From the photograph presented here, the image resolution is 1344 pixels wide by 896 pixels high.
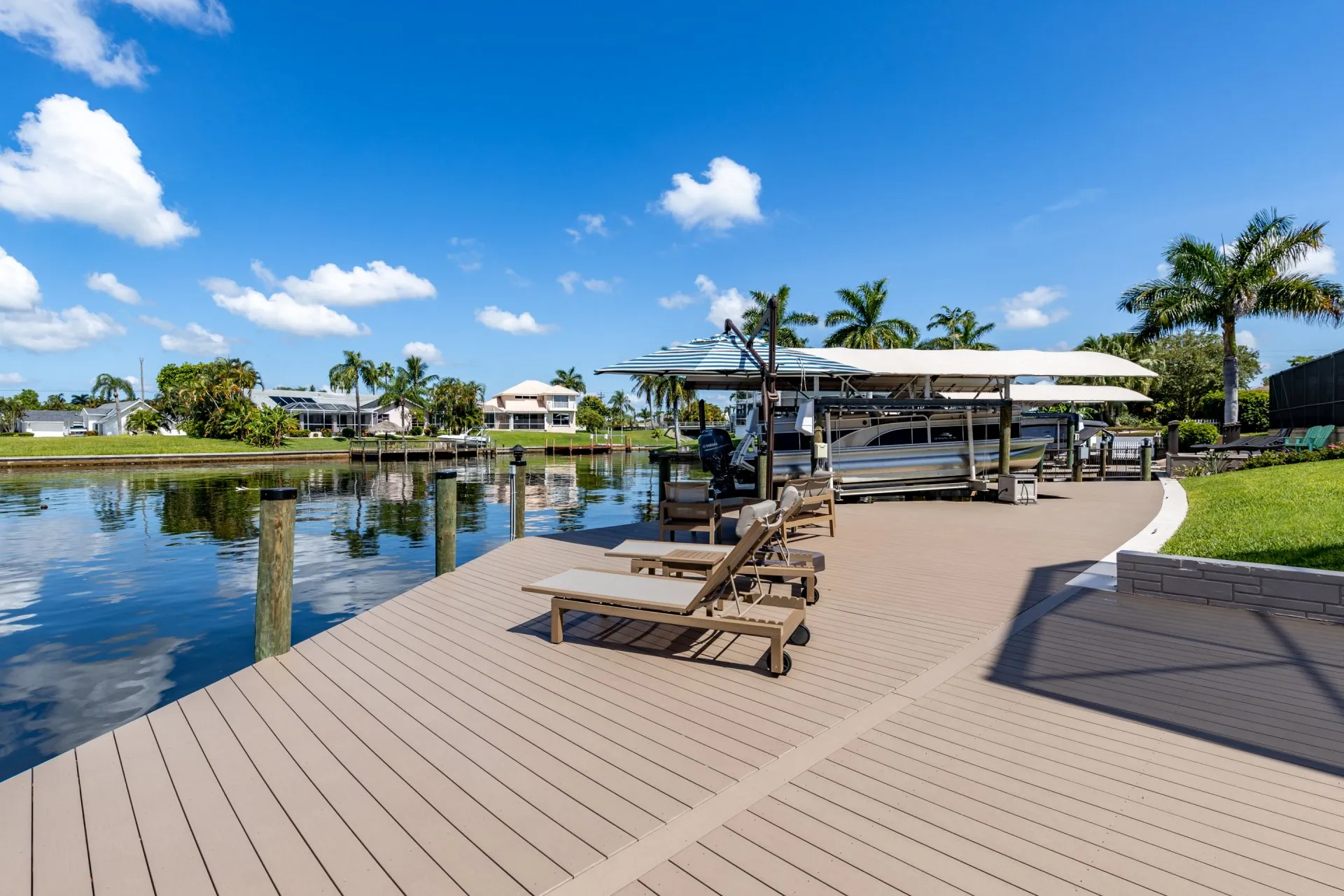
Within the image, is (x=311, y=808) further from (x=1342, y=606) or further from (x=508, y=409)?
(x=508, y=409)

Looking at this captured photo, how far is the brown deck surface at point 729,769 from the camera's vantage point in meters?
2.45

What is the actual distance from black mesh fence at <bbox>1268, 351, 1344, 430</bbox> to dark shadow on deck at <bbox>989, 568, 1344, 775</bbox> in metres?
20.8

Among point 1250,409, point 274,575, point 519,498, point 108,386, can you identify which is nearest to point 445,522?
point 519,498

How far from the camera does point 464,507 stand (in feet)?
77.3

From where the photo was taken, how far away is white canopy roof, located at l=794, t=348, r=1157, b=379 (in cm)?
1469

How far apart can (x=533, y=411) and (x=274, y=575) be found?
297 ft

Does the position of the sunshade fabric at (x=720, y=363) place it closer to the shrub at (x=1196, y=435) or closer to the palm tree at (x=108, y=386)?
the shrub at (x=1196, y=435)

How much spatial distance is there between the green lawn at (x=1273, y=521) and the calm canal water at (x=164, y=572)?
11.4 meters

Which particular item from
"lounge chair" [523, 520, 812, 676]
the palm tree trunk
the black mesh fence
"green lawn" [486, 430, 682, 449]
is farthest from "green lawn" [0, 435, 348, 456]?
the black mesh fence

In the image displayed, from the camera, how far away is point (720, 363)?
9680 millimetres

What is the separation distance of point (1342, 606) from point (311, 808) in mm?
7271

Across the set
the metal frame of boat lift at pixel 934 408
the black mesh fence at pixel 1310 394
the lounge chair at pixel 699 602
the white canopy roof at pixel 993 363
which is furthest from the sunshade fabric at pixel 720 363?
the black mesh fence at pixel 1310 394

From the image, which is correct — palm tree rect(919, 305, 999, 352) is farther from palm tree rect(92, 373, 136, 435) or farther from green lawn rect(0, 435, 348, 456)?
palm tree rect(92, 373, 136, 435)

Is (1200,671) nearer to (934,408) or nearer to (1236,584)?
(1236,584)
